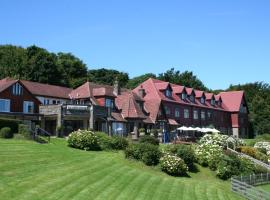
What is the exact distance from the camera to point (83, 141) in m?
41.1

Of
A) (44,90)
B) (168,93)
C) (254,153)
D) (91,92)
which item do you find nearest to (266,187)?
(254,153)

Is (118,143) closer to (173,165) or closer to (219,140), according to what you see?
(173,165)

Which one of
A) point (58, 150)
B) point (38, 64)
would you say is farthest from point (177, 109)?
point (58, 150)

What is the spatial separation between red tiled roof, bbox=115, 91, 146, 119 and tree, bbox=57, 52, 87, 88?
96.1 feet

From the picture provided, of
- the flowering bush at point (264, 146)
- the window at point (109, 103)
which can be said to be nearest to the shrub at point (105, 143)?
the window at point (109, 103)

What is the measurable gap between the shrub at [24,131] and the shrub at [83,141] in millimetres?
3694

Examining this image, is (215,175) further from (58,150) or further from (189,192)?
(58,150)

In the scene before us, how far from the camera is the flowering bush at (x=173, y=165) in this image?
37.1m

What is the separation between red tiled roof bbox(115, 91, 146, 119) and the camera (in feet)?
209

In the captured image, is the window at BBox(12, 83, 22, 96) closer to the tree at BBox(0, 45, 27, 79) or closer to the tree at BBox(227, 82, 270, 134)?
the tree at BBox(0, 45, 27, 79)

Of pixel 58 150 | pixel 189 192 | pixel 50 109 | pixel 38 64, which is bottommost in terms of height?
pixel 189 192

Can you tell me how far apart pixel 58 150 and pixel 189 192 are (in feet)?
40.0

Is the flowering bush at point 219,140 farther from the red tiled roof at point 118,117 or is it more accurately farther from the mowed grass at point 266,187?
the red tiled roof at point 118,117

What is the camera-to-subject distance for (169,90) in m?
77.4
